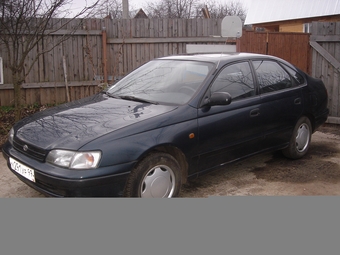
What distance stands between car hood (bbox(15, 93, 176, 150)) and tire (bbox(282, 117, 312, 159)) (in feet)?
7.85

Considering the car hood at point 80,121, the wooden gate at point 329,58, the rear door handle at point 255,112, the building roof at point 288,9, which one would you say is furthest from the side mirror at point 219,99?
the building roof at point 288,9

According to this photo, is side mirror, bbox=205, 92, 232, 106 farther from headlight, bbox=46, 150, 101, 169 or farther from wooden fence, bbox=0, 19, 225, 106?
wooden fence, bbox=0, 19, 225, 106

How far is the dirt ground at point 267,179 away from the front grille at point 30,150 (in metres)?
0.83

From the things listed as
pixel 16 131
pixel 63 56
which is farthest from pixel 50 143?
pixel 63 56

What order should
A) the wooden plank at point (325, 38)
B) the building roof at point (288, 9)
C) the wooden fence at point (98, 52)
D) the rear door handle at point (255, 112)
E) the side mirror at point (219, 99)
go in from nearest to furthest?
the side mirror at point (219, 99) → the rear door handle at point (255, 112) → the wooden plank at point (325, 38) → the wooden fence at point (98, 52) → the building roof at point (288, 9)

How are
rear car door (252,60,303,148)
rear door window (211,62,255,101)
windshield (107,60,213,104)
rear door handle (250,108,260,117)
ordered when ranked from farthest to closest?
1. rear car door (252,60,303,148)
2. rear door handle (250,108,260,117)
3. rear door window (211,62,255,101)
4. windshield (107,60,213,104)

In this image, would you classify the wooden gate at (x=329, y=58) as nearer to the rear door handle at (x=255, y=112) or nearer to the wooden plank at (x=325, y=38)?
the wooden plank at (x=325, y=38)

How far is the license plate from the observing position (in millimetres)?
3676

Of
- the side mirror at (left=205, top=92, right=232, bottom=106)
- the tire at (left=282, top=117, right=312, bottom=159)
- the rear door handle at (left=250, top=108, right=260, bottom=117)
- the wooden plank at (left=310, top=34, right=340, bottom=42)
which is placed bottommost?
the tire at (left=282, top=117, right=312, bottom=159)

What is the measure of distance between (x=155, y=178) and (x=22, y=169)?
4.27 ft

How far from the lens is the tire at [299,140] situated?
226 inches

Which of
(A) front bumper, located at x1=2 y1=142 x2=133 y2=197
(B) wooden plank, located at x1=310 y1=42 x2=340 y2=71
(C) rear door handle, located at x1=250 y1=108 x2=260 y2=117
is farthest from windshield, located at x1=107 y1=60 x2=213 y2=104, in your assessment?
(B) wooden plank, located at x1=310 y1=42 x2=340 y2=71

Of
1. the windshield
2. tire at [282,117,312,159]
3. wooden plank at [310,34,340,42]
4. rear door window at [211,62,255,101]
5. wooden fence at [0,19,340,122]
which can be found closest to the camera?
the windshield

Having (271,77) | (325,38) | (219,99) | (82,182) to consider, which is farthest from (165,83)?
(325,38)
